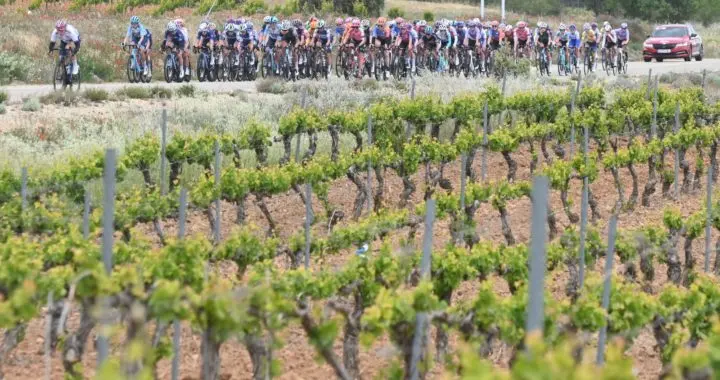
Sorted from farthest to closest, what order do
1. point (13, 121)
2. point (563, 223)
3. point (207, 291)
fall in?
point (13, 121), point (563, 223), point (207, 291)

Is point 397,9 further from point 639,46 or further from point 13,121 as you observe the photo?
point 13,121

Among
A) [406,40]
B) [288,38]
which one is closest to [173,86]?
[288,38]

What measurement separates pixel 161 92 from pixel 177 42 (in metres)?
2.81

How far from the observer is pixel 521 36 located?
126 feet

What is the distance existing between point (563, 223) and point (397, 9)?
4506cm

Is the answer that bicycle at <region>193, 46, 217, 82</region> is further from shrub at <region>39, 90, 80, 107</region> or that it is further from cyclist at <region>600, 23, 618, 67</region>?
cyclist at <region>600, 23, 618, 67</region>

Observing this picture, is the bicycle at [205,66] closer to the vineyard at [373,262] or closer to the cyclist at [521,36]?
the vineyard at [373,262]

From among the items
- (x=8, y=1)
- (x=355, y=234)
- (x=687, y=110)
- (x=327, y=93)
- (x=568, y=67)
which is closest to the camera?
(x=355, y=234)

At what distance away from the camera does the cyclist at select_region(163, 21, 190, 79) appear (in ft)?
94.3

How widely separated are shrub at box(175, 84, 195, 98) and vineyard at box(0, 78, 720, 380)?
5.88m

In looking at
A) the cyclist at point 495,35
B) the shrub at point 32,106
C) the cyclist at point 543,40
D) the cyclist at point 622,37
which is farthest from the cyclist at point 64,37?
the cyclist at point 622,37

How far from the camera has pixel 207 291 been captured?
7.46m

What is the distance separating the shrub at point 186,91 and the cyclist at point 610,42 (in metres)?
16.1

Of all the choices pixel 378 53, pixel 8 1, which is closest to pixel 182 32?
pixel 378 53
